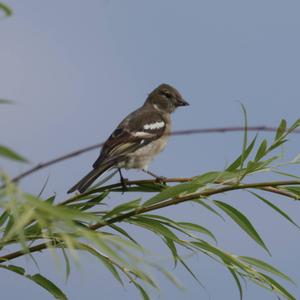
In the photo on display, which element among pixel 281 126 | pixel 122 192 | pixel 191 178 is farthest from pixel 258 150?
pixel 122 192

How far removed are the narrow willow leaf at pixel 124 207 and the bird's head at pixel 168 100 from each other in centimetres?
608

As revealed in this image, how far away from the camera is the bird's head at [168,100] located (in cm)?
938

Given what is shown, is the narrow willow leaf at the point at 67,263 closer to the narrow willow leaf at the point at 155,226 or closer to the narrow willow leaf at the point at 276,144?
the narrow willow leaf at the point at 155,226

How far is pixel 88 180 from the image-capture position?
18.1ft

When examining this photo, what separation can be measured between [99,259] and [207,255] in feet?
1.74

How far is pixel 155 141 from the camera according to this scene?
727cm

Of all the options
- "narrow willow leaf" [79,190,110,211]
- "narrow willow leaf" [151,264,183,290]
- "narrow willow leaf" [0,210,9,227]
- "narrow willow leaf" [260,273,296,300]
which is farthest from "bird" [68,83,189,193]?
"narrow willow leaf" [151,264,183,290]

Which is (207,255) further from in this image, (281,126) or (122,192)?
(281,126)

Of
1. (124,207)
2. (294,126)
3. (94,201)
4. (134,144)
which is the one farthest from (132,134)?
(124,207)

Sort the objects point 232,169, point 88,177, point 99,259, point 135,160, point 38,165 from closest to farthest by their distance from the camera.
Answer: point 38,165 < point 99,259 < point 232,169 < point 88,177 < point 135,160

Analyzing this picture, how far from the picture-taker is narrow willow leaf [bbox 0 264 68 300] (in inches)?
143

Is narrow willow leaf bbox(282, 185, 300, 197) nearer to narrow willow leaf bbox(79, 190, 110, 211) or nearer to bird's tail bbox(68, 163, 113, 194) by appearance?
narrow willow leaf bbox(79, 190, 110, 211)

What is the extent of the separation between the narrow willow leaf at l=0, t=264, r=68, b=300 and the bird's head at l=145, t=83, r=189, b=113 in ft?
18.9

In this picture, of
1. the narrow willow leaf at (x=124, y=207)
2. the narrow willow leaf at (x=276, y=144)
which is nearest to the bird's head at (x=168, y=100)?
the narrow willow leaf at (x=276, y=144)
